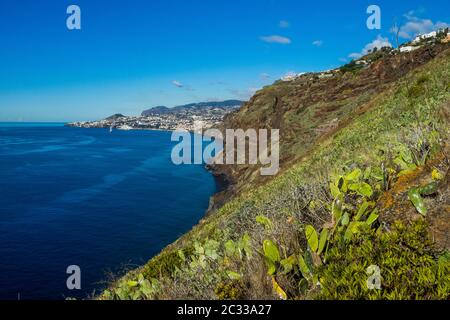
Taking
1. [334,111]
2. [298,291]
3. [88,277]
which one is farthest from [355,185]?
[334,111]

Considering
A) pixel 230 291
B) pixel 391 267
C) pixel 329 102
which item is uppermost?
pixel 329 102

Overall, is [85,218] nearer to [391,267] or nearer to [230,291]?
[230,291]

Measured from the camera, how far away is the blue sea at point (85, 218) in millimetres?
39531

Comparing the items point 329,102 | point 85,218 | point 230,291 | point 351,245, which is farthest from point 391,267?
point 85,218

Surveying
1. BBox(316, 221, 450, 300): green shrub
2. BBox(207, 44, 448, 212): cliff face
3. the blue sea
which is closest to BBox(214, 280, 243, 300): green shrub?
BBox(316, 221, 450, 300): green shrub

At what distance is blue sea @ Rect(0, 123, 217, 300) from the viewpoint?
3953 centimetres

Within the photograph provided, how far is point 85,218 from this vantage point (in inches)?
2221

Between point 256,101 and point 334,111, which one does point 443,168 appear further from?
point 256,101

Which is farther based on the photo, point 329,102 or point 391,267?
point 329,102

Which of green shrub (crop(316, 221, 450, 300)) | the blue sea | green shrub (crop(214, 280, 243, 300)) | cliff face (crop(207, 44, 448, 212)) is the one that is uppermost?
cliff face (crop(207, 44, 448, 212))

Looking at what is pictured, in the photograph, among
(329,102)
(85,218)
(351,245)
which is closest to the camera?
(351,245)

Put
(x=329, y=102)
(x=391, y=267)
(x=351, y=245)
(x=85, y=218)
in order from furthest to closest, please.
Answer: (x=85, y=218)
(x=329, y=102)
(x=351, y=245)
(x=391, y=267)

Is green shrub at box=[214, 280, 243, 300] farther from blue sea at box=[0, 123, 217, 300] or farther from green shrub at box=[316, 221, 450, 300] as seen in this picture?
blue sea at box=[0, 123, 217, 300]
